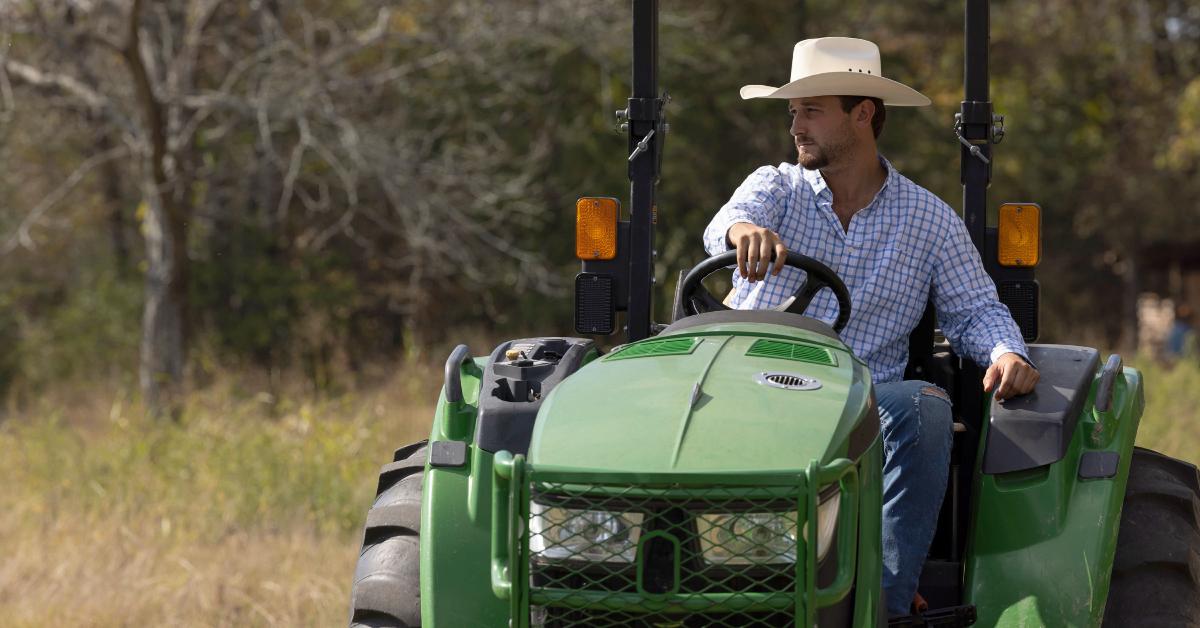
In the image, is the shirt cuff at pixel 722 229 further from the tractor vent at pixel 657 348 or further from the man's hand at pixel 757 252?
the tractor vent at pixel 657 348

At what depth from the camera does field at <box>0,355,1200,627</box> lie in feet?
16.1

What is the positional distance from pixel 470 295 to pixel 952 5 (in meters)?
7.20

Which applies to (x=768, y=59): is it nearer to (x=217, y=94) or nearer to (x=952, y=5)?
(x=952, y=5)

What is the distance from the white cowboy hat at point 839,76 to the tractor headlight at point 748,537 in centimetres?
161

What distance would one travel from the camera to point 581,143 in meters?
15.0

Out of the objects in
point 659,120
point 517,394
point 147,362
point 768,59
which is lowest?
point 147,362

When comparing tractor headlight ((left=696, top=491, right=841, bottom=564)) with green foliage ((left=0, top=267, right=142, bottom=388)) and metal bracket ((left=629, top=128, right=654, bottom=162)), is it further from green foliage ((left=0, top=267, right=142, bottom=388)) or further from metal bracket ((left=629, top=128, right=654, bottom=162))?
green foliage ((left=0, top=267, right=142, bottom=388))

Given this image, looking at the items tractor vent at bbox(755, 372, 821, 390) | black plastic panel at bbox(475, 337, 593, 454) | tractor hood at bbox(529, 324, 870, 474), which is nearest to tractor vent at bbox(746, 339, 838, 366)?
tractor hood at bbox(529, 324, 870, 474)

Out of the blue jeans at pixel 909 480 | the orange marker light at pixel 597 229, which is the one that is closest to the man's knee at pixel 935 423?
the blue jeans at pixel 909 480

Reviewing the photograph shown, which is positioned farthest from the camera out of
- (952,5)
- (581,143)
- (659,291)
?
(952,5)

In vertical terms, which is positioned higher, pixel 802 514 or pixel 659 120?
pixel 659 120

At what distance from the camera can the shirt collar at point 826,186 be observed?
150 inches

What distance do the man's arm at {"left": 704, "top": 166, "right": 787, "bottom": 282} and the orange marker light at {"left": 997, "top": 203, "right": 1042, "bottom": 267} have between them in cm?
57

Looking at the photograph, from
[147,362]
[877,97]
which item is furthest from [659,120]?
[147,362]
